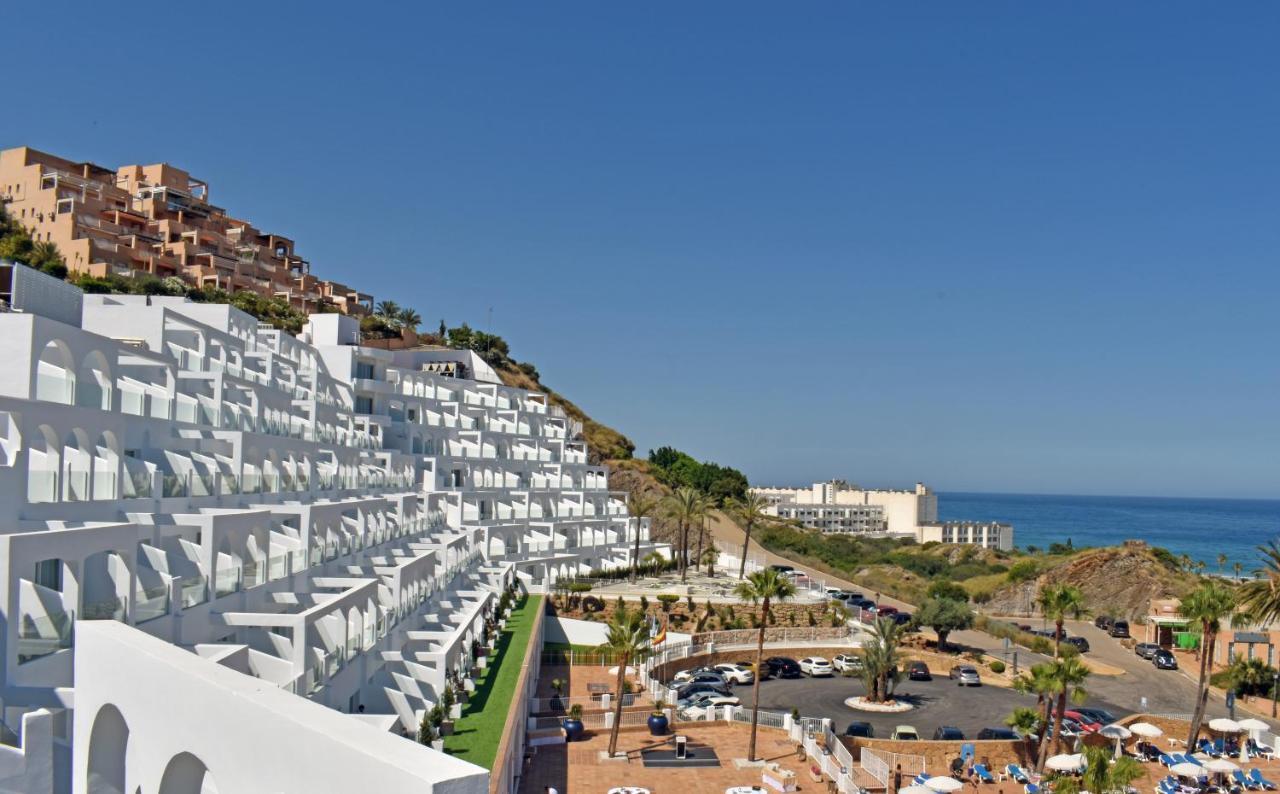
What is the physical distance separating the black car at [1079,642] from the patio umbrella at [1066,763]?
76.2 ft

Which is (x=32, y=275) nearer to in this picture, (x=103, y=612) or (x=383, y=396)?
(x=103, y=612)

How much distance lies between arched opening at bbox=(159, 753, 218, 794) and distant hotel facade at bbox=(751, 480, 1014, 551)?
6391 inches

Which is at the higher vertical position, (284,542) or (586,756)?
(284,542)

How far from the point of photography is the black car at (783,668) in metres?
45.0

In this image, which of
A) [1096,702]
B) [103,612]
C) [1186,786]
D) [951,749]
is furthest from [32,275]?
[1096,702]

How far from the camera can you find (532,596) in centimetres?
5078

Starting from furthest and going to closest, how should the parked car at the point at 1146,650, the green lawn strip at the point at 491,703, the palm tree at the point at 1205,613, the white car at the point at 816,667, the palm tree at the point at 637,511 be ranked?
the palm tree at the point at 637,511
the parked car at the point at 1146,650
the white car at the point at 816,667
the palm tree at the point at 1205,613
the green lawn strip at the point at 491,703

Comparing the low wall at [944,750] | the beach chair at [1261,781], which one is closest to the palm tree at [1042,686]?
the low wall at [944,750]

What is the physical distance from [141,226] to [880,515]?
139m

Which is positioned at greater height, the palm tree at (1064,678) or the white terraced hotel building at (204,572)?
the white terraced hotel building at (204,572)

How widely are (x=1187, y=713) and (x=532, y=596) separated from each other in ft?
95.6

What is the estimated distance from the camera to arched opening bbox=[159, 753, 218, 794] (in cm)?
1023

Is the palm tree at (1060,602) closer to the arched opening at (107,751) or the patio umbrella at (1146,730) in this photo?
the patio umbrella at (1146,730)

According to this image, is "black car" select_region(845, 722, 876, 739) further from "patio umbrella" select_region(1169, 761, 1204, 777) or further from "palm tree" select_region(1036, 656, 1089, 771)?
"patio umbrella" select_region(1169, 761, 1204, 777)
